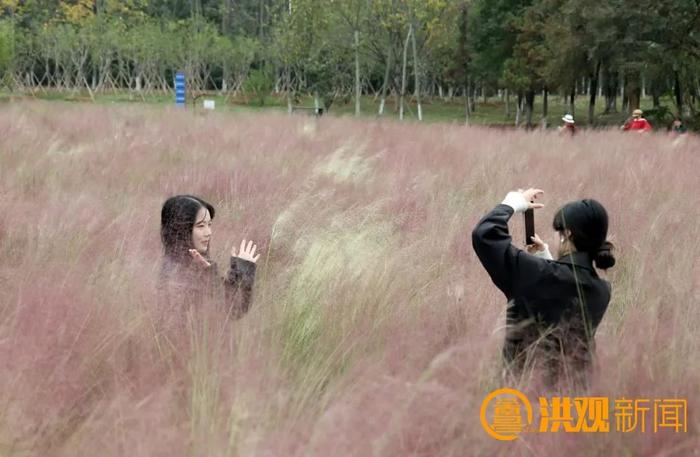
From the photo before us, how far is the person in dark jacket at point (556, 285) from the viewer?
243 centimetres

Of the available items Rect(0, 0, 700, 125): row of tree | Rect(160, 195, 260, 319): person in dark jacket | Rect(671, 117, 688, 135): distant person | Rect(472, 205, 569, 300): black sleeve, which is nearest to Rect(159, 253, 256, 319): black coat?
Rect(160, 195, 260, 319): person in dark jacket

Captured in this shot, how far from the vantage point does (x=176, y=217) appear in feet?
10.8

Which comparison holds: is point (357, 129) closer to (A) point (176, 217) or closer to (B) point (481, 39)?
(A) point (176, 217)

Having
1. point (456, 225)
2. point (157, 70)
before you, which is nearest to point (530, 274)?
point (456, 225)

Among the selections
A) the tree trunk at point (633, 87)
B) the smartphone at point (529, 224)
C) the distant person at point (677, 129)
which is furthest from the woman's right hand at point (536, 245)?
the tree trunk at point (633, 87)

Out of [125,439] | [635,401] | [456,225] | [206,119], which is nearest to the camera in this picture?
[125,439]

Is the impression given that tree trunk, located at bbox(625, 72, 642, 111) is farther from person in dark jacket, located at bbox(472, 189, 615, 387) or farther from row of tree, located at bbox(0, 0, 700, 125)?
person in dark jacket, located at bbox(472, 189, 615, 387)

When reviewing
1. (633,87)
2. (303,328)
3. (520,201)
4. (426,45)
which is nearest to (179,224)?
(303,328)

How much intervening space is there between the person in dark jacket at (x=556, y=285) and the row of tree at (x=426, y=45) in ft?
78.3

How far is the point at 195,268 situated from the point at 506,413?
62.9 inches

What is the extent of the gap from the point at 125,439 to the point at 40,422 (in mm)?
359

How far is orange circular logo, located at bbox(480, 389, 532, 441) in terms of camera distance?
1942 millimetres

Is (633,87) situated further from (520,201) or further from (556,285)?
(556,285)

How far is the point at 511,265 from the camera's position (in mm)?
2650
